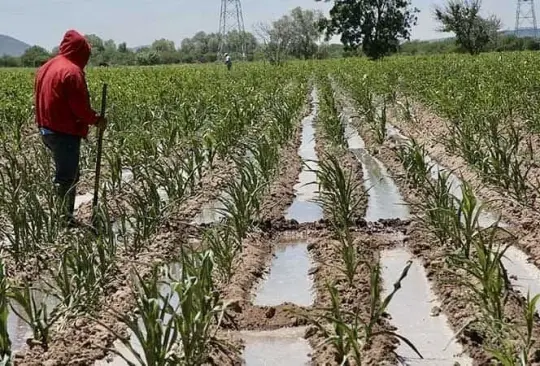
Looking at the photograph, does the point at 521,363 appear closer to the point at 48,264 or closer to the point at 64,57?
the point at 48,264

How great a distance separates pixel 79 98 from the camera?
5898 millimetres

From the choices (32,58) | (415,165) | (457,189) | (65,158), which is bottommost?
(457,189)

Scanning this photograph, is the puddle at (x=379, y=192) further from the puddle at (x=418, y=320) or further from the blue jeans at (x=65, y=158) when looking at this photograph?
the blue jeans at (x=65, y=158)

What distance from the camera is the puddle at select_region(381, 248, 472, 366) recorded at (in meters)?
3.59

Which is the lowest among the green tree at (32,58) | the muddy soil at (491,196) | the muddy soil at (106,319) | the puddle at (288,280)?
the puddle at (288,280)

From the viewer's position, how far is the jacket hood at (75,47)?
19.3 feet

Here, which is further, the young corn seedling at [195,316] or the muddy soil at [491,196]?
the muddy soil at [491,196]

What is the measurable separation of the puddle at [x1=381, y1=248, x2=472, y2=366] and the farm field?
1 cm

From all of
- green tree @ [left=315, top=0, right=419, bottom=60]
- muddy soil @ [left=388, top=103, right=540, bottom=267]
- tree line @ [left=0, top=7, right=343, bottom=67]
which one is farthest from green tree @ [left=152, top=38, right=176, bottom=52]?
muddy soil @ [left=388, top=103, right=540, bottom=267]

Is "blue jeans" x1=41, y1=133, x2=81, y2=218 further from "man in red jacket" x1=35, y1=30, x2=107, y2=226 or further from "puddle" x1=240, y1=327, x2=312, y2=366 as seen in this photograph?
"puddle" x1=240, y1=327, x2=312, y2=366

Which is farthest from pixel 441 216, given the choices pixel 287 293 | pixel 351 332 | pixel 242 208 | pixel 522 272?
pixel 351 332

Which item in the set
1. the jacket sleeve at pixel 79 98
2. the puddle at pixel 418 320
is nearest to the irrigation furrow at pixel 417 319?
the puddle at pixel 418 320

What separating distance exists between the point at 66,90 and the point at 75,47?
0.36 m

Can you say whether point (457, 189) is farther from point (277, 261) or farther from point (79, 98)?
point (79, 98)
